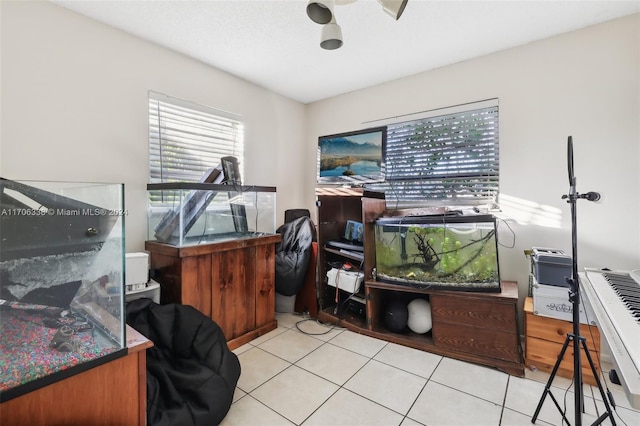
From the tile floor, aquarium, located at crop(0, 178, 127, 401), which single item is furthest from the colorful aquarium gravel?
the tile floor

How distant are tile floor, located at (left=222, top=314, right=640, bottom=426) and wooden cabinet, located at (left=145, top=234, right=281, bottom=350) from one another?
24cm


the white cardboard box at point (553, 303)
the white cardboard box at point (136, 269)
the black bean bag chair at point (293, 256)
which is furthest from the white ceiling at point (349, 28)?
the white cardboard box at point (553, 303)

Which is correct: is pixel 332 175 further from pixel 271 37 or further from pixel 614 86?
pixel 614 86

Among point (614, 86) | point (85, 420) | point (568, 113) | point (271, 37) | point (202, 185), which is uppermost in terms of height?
point (271, 37)

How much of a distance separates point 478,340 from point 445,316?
0.26 m

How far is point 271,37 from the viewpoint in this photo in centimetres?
232

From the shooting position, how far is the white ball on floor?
242 centimetres

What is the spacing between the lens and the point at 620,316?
3.51 ft

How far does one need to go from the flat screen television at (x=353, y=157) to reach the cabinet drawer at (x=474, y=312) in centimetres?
132

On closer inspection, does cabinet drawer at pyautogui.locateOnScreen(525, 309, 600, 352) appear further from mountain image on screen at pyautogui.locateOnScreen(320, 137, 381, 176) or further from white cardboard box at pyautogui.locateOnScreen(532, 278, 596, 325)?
mountain image on screen at pyautogui.locateOnScreen(320, 137, 381, 176)

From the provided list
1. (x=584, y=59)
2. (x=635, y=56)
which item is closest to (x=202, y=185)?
(x=584, y=59)

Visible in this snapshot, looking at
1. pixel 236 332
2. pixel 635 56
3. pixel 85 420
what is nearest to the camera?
pixel 85 420

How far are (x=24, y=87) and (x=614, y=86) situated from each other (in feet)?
13.2

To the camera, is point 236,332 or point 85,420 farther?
point 236,332
